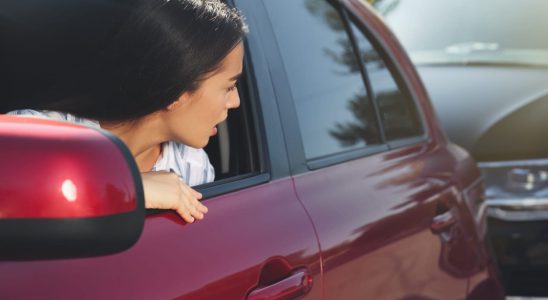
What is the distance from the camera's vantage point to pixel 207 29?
7.06ft

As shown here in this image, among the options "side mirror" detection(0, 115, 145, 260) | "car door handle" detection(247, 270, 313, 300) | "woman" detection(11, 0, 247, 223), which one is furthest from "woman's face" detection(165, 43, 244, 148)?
"side mirror" detection(0, 115, 145, 260)

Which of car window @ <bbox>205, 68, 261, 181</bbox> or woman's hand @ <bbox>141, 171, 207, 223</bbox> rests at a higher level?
car window @ <bbox>205, 68, 261, 181</bbox>

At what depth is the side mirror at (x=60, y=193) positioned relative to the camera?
1339 mm

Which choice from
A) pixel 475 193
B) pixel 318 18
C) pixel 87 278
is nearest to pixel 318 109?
pixel 318 18

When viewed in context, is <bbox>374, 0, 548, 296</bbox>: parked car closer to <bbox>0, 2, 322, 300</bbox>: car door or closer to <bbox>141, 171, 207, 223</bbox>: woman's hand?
<bbox>0, 2, 322, 300</bbox>: car door

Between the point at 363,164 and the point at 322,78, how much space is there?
0.89 feet

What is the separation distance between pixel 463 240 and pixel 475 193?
14.4 inches

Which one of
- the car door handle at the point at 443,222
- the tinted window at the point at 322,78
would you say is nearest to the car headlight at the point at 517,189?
the car door handle at the point at 443,222

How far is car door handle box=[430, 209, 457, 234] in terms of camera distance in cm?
315

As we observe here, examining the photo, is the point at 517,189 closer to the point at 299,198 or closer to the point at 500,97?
the point at 500,97

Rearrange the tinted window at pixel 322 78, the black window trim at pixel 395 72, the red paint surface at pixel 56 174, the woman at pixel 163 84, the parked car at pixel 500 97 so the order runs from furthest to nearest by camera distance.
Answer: the parked car at pixel 500 97
the black window trim at pixel 395 72
the tinted window at pixel 322 78
the woman at pixel 163 84
the red paint surface at pixel 56 174

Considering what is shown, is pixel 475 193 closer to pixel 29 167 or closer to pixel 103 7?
pixel 103 7

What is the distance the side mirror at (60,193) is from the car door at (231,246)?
0.59 feet

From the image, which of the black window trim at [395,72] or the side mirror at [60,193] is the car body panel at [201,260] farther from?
the black window trim at [395,72]
